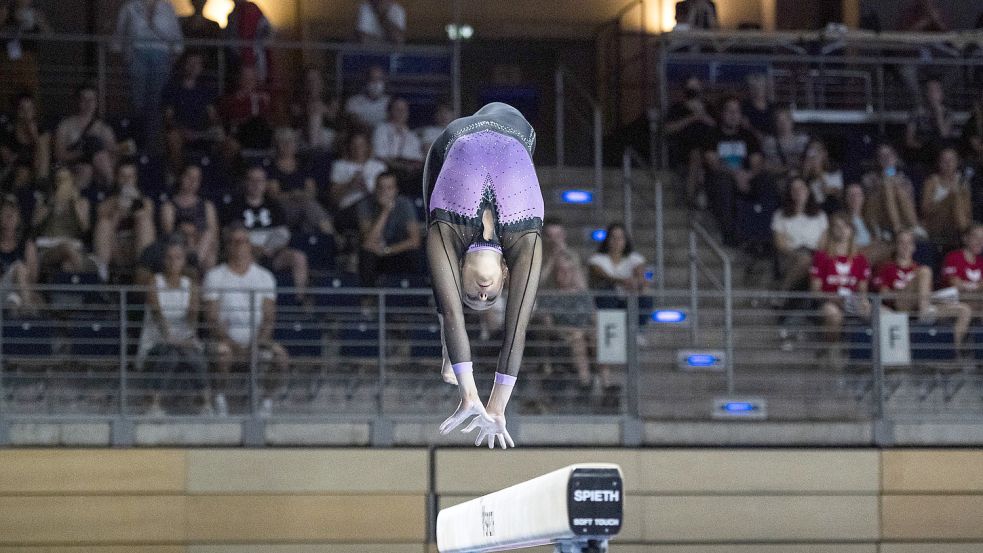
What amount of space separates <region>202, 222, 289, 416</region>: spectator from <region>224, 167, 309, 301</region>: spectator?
1.06 feet

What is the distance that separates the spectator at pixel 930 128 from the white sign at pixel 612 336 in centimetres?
417

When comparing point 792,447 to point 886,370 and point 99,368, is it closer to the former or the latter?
point 886,370

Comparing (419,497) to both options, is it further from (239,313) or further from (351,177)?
(351,177)

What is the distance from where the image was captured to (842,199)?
12.0m

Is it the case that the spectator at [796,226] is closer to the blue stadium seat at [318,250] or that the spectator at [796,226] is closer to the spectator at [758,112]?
the spectator at [758,112]

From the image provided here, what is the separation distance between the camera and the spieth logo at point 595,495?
16.9 feet

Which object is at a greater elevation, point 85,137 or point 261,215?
point 85,137

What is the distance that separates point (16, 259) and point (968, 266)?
6.88 meters

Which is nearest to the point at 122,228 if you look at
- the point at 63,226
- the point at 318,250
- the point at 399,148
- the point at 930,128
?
the point at 63,226

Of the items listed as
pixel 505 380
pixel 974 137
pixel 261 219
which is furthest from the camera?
pixel 974 137

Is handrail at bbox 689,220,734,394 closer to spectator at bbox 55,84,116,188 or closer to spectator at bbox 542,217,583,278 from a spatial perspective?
spectator at bbox 542,217,583,278

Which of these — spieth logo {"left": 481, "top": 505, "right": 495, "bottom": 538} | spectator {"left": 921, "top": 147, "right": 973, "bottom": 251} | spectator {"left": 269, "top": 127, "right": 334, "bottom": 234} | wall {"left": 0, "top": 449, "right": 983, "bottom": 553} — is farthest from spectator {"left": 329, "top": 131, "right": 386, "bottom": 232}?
spieth logo {"left": 481, "top": 505, "right": 495, "bottom": 538}

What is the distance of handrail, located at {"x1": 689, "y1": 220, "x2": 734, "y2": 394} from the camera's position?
10.2 m

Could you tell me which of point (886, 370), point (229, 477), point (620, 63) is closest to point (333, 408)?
point (229, 477)
